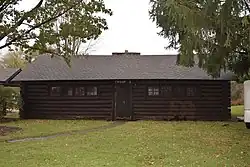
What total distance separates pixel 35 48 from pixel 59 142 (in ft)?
16.6

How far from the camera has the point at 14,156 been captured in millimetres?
10289

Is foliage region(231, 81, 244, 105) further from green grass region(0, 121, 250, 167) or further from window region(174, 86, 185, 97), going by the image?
green grass region(0, 121, 250, 167)

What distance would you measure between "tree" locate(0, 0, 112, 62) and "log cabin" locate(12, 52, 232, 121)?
7784mm

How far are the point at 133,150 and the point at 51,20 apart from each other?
24.3ft

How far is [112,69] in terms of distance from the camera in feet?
81.7

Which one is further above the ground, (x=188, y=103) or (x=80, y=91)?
(x=80, y=91)

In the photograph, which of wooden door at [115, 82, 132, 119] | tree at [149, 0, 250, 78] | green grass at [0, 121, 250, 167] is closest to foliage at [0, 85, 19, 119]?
wooden door at [115, 82, 132, 119]

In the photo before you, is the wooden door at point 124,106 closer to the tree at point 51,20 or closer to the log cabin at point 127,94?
the log cabin at point 127,94

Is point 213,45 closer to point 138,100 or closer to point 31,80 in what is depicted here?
point 138,100

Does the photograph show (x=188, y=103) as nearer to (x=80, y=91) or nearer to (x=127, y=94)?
(x=127, y=94)

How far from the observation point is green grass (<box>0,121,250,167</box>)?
9.45 metres

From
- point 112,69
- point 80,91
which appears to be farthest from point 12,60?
point 112,69

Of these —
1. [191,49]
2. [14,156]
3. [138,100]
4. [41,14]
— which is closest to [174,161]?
[191,49]

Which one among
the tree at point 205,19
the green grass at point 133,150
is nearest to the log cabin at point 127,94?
the green grass at point 133,150
